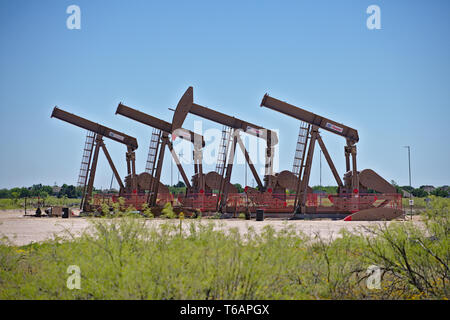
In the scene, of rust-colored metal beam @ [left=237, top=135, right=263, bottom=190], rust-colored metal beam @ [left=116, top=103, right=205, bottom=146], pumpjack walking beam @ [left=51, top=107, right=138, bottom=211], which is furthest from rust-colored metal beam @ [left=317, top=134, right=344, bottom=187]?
pumpjack walking beam @ [left=51, top=107, right=138, bottom=211]

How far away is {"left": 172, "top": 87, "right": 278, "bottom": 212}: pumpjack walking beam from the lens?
23.7 metres

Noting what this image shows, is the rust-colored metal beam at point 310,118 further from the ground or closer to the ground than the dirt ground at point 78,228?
further from the ground

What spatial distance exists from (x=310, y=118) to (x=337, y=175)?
10.3 ft

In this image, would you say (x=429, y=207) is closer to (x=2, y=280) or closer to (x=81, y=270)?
(x=81, y=270)

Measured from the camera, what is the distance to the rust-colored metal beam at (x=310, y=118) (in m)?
22.2

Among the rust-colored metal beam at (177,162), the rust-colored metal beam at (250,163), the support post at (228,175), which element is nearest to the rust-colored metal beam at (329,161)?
the rust-colored metal beam at (250,163)

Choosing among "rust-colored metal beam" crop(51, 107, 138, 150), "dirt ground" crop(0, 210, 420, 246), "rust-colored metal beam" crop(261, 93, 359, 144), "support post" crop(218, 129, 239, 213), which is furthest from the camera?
"rust-colored metal beam" crop(51, 107, 138, 150)

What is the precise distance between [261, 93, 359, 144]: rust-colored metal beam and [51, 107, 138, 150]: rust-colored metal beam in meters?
8.94

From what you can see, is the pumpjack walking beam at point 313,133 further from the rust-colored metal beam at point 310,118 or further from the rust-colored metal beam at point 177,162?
the rust-colored metal beam at point 177,162

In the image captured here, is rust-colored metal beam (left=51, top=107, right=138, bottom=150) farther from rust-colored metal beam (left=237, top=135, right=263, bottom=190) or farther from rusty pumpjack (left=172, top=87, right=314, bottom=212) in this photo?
rust-colored metal beam (left=237, top=135, right=263, bottom=190)

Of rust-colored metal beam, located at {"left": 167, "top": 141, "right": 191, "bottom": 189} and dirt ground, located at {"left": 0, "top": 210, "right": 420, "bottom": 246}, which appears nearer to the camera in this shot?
dirt ground, located at {"left": 0, "top": 210, "right": 420, "bottom": 246}

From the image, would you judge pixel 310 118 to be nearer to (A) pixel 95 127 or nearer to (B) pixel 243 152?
(B) pixel 243 152

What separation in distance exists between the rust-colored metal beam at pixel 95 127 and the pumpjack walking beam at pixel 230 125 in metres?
4.23
